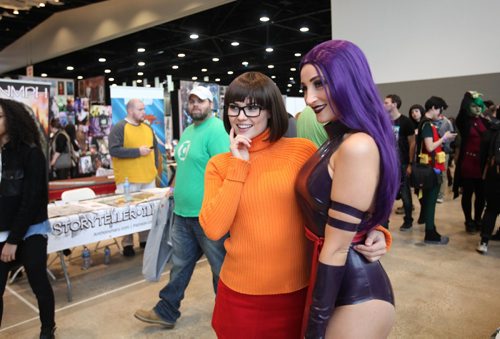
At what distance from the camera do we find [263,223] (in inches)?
49.1

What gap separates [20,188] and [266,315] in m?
1.61

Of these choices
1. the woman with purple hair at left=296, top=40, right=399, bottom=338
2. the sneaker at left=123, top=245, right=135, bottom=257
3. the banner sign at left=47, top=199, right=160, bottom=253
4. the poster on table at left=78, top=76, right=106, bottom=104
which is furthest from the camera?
the poster on table at left=78, top=76, right=106, bottom=104

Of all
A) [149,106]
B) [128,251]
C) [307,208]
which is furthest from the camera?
[149,106]

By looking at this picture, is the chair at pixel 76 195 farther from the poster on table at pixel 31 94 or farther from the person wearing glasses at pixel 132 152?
the poster on table at pixel 31 94

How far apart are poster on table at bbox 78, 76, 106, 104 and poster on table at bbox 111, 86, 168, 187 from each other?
20.5 ft

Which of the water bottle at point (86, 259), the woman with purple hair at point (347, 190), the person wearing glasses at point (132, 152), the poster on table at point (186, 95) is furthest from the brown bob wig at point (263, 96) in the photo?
the poster on table at point (186, 95)

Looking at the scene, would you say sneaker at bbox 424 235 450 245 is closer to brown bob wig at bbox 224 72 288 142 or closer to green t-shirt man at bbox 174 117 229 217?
green t-shirt man at bbox 174 117 229 217

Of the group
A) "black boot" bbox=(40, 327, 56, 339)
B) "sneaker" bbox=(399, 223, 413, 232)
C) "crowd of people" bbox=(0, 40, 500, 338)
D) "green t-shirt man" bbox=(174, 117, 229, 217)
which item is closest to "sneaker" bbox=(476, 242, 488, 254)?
"sneaker" bbox=(399, 223, 413, 232)

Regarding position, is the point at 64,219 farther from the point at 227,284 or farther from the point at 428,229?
the point at 428,229

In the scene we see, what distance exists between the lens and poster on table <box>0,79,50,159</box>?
385cm

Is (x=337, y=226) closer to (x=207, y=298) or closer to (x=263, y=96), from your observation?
(x=263, y=96)

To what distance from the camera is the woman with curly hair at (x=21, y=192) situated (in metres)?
2.15

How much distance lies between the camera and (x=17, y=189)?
2.17 meters

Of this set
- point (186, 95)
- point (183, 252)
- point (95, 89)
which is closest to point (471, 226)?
point (183, 252)
